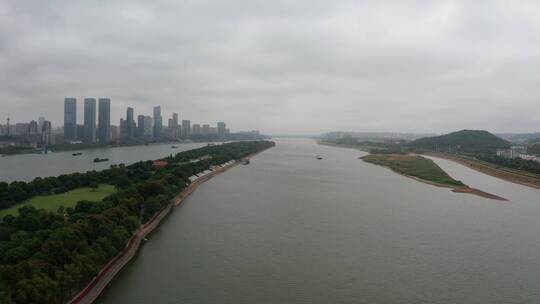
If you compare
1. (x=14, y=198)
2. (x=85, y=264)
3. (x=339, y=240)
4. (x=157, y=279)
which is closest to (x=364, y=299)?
(x=339, y=240)

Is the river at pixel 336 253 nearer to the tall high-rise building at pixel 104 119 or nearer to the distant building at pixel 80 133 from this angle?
the tall high-rise building at pixel 104 119

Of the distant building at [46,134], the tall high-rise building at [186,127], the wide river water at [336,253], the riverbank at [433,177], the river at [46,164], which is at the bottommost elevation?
the wide river water at [336,253]

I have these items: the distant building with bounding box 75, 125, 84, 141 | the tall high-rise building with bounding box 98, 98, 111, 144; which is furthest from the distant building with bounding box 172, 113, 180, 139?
the distant building with bounding box 75, 125, 84, 141

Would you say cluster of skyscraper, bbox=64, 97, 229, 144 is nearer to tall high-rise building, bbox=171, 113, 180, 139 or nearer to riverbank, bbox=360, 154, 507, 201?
tall high-rise building, bbox=171, 113, 180, 139

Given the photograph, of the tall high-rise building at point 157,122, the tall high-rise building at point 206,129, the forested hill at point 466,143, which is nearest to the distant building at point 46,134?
the tall high-rise building at point 157,122

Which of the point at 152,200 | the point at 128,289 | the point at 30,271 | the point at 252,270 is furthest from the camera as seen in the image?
the point at 152,200

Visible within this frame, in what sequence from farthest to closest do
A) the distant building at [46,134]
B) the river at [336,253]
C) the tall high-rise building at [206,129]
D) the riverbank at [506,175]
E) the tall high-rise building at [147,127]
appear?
1. the tall high-rise building at [206,129]
2. the tall high-rise building at [147,127]
3. the distant building at [46,134]
4. the riverbank at [506,175]
5. the river at [336,253]

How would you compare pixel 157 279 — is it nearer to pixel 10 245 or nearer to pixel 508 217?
pixel 10 245
